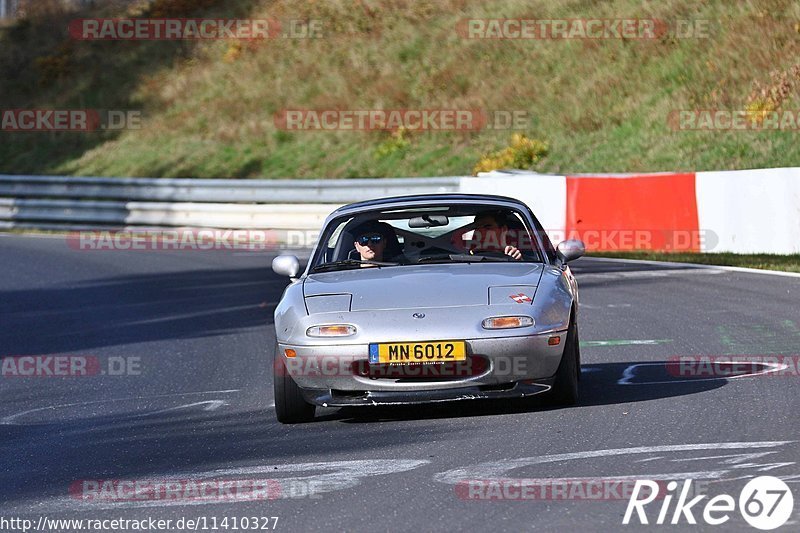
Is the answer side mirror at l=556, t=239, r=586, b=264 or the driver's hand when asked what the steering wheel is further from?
side mirror at l=556, t=239, r=586, b=264

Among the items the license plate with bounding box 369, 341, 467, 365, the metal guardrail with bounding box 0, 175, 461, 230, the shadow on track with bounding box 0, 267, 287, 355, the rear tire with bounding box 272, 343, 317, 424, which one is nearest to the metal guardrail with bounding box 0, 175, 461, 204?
the metal guardrail with bounding box 0, 175, 461, 230

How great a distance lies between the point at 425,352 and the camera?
23.4ft

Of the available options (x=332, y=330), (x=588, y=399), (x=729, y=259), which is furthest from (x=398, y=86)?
(x=332, y=330)

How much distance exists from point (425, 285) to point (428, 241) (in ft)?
3.52

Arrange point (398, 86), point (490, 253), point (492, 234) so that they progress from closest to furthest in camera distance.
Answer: point (490, 253), point (492, 234), point (398, 86)

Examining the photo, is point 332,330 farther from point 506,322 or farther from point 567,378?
point 567,378

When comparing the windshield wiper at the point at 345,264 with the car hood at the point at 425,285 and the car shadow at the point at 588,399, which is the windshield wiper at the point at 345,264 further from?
the car shadow at the point at 588,399

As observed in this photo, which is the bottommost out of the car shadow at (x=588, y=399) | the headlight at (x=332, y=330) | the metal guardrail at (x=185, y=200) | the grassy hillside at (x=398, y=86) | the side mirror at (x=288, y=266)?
the car shadow at (x=588, y=399)

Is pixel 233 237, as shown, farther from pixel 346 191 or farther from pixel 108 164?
pixel 108 164

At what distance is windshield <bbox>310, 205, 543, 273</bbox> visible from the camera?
845cm

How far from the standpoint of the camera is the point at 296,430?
7.47 m

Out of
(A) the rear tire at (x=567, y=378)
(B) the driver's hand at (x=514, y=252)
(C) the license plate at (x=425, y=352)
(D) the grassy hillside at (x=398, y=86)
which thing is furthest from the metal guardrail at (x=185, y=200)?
(C) the license plate at (x=425, y=352)

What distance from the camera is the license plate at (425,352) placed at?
713 centimetres

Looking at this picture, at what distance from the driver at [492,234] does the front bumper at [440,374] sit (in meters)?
1.23
